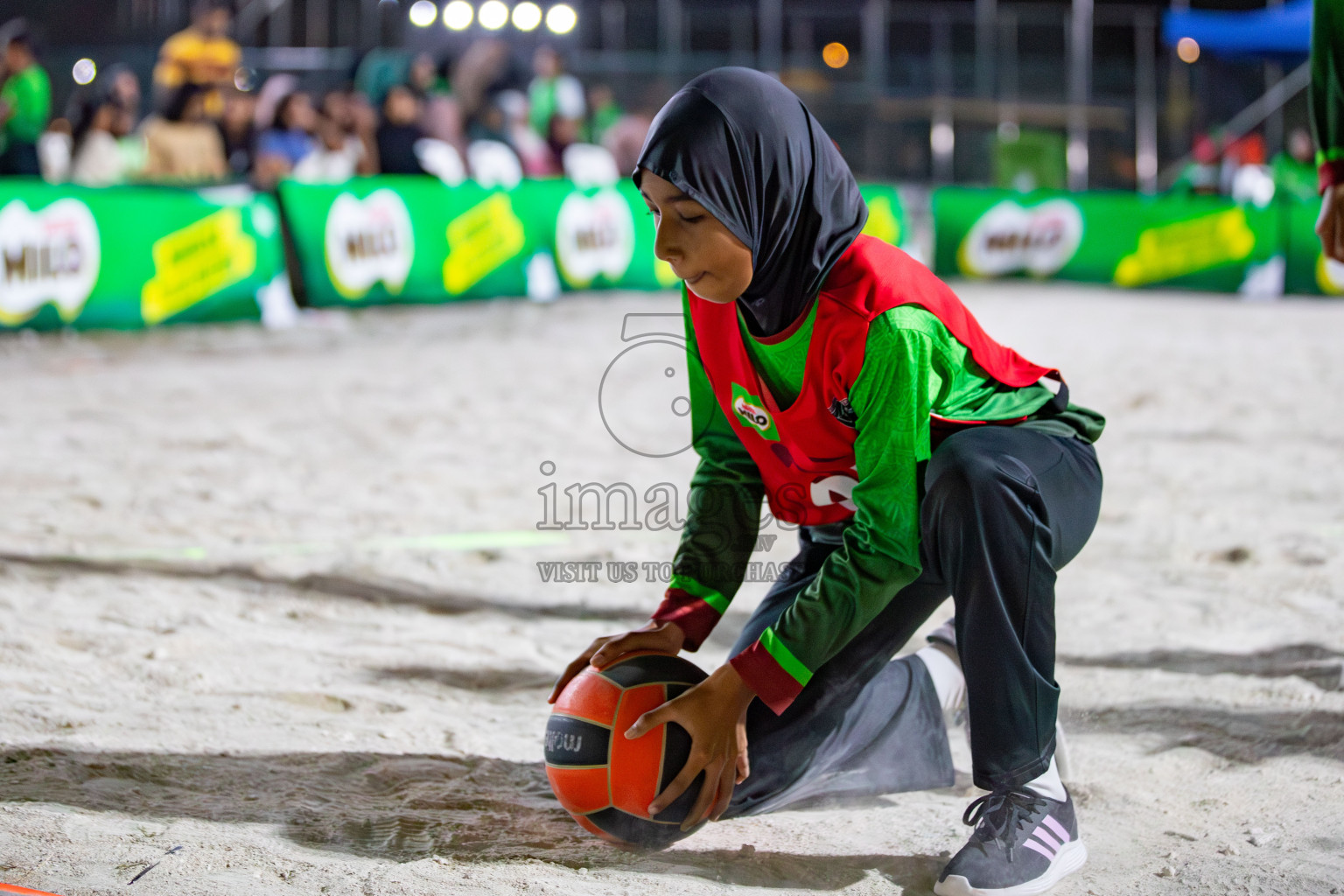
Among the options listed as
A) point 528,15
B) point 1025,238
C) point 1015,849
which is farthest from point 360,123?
point 1015,849

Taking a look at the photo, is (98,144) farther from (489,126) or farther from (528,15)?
(528,15)

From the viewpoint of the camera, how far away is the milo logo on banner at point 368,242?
9750mm

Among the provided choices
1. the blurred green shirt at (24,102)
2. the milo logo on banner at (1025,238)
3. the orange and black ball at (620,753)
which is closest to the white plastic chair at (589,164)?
the milo logo on banner at (1025,238)

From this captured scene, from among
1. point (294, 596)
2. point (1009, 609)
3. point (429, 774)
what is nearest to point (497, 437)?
point (294, 596)

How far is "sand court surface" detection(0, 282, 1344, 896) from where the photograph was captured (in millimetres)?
2020

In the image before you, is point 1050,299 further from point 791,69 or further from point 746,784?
point 746,784

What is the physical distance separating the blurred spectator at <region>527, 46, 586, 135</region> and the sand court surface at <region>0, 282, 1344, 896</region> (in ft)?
25.8

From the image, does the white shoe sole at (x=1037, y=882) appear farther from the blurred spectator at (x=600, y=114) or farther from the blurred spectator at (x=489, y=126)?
the blurred spectator at (x=600, y=114)

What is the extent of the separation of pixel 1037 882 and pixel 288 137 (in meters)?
10.6

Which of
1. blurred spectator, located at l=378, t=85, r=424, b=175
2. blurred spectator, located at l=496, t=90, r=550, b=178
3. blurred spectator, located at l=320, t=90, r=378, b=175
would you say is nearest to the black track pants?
blurred spectator, located at l=378, t=85, r=424, b=175

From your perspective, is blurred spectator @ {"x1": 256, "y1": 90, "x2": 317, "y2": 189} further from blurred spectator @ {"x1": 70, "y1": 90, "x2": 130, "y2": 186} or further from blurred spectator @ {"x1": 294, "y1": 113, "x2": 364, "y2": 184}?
blurred spectator @ {"x1": 70, "y1": 90, "x2": 130, "y2": 186}

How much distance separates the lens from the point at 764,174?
179 cm

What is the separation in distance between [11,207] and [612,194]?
5.57 meters

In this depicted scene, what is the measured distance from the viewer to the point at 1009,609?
1.90 meters
